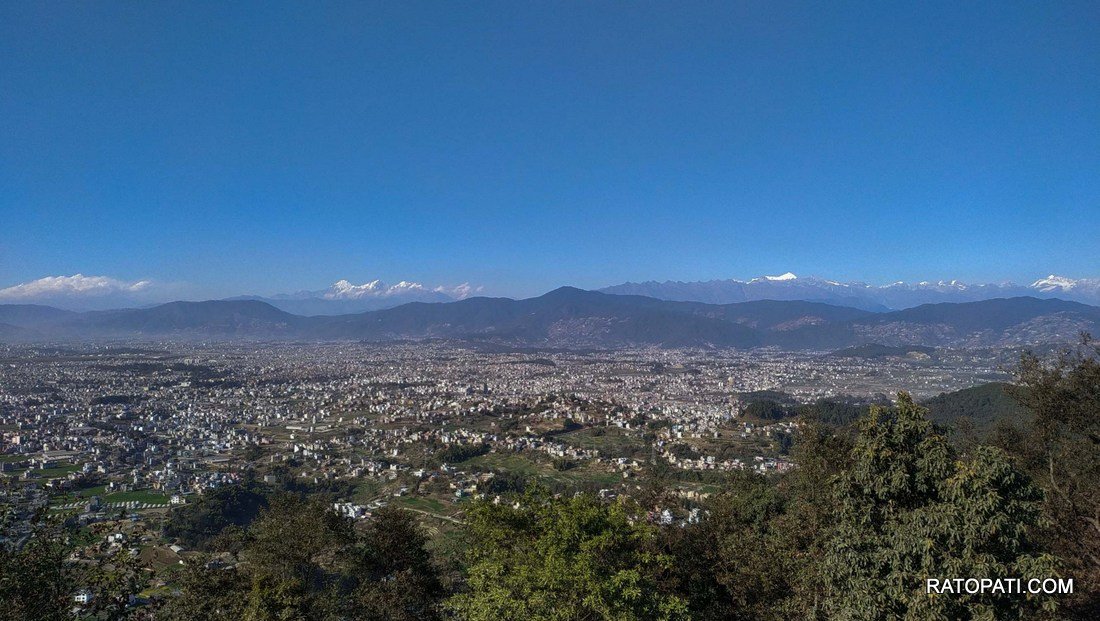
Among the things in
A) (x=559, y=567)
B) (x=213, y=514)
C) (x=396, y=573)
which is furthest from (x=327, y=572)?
(x=213, y=514)

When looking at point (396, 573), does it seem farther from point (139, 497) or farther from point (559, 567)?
point (139, 497)

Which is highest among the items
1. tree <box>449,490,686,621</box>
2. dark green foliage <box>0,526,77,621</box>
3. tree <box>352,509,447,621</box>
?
dark green foliage <box>0,526,77,621</box>

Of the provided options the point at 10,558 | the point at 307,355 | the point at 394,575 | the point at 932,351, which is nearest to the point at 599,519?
the point at 394,575

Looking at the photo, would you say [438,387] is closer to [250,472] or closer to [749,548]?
[250,472]

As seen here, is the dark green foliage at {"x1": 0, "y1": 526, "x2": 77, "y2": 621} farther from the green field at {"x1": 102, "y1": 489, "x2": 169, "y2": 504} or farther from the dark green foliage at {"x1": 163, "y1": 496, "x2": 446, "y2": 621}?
the green field at {"x1": 102, "y1": 489, "x2": 169, "y2": 504}

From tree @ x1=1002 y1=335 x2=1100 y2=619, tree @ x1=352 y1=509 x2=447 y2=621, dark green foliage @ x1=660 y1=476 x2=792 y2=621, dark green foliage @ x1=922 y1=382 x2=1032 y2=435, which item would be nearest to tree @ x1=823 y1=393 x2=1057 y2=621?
dark green foliage @ x1=660 y1=476 x2=792 y2=621

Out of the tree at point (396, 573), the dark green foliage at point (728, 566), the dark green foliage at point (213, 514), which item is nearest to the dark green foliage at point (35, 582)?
the tree at point (396, 573)
